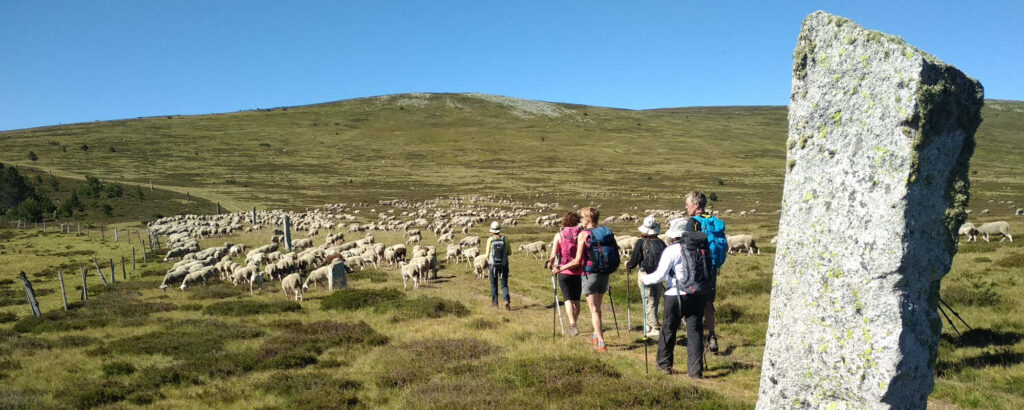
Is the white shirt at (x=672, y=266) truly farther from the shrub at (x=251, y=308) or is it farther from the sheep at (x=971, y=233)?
the sheep at (x=971, y=233)

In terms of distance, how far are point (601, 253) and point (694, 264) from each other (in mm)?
2101

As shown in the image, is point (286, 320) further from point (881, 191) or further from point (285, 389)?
point (881, 191)

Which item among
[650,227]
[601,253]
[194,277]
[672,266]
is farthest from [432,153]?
[672,266]

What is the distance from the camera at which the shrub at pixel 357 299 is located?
44.4ft

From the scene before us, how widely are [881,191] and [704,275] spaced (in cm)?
294

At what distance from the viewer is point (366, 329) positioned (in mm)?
10852

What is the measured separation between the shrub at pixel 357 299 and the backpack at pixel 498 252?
3515 millimetres

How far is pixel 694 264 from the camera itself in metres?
6.48

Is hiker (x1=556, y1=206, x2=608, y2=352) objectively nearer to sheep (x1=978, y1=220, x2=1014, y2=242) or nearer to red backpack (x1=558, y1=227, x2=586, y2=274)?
red backpack (x1=558, y1=227, x2=586, y2=274)

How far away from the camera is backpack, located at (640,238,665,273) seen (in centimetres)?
778

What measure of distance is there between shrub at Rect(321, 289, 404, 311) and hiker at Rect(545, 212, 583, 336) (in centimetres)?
640

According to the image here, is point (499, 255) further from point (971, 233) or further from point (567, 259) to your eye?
point (971, 233)

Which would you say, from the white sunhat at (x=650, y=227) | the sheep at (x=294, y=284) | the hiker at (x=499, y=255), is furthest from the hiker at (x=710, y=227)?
the sheep at (x=294, y=284)

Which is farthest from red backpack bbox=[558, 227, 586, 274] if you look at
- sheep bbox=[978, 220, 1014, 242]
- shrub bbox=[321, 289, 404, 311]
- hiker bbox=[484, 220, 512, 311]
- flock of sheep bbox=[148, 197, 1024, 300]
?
sheep bbox=[978, 220, 1014, 242]
